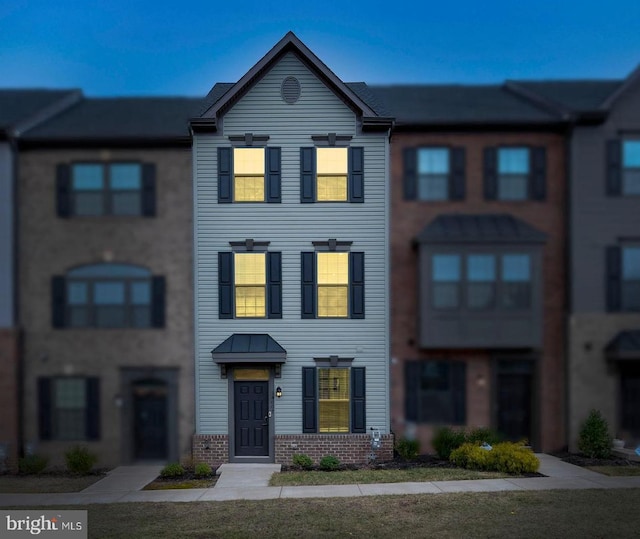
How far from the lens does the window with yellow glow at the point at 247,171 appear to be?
14.0m

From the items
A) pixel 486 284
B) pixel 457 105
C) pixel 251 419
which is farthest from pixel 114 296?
pixel 457 105

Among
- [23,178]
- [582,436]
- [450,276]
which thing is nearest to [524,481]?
[582,436]

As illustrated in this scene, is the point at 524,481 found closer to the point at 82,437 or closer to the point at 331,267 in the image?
the point at 331,267

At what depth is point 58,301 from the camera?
8406mm

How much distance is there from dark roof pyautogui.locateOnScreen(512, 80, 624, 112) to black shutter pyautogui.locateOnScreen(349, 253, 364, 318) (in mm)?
6255

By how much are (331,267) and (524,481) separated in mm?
6597

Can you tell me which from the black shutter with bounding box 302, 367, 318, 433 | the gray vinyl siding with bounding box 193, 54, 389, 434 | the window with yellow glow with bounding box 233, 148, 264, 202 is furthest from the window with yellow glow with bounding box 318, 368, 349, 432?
the window with yellow glow with bounding box 233, 148, 264, 202

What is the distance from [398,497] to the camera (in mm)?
10438

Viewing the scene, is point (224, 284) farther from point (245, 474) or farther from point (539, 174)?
point (539, 174)

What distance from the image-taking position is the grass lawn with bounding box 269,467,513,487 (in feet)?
38.9

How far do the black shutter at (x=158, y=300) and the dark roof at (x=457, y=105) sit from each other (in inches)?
285

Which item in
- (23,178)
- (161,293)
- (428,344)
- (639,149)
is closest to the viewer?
(23,178)

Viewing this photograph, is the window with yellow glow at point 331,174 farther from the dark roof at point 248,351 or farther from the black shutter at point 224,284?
the dark roof at point 248,351

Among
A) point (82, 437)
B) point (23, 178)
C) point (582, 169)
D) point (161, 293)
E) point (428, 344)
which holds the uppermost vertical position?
point (582, 169)
